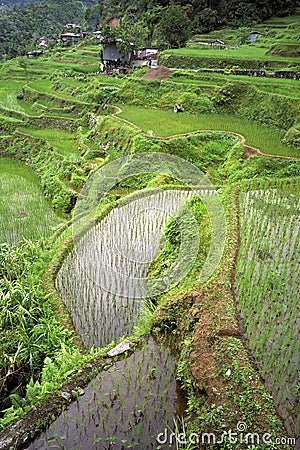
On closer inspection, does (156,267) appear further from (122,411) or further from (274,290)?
(122,411)

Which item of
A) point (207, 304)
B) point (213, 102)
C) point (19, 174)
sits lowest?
point (19, 174)

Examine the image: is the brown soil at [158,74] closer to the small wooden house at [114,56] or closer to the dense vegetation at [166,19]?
the small wooden house at [114,56]

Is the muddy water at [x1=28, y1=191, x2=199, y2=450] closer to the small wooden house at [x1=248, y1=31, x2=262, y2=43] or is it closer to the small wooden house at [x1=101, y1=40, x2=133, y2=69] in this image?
the small wooden house at [x1=101, y1=40, x2=133, y2=69]

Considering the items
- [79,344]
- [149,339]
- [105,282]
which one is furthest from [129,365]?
[105,282]

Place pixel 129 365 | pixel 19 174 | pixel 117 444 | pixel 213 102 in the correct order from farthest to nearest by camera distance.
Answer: pixel 213 102 < pixel 19 174 < pixel 129 365 < pixel 117 444

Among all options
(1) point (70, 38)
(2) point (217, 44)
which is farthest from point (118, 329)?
(1) point (70, 38)

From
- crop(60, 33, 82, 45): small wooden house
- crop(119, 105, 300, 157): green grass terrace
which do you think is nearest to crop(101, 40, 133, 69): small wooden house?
crop(119, 105, 300, 157): green grass terrace

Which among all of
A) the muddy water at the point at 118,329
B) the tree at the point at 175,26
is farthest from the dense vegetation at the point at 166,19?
the muddy water at the point at 118,329

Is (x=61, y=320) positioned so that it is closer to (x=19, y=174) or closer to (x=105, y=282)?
(x=105, y=282)
